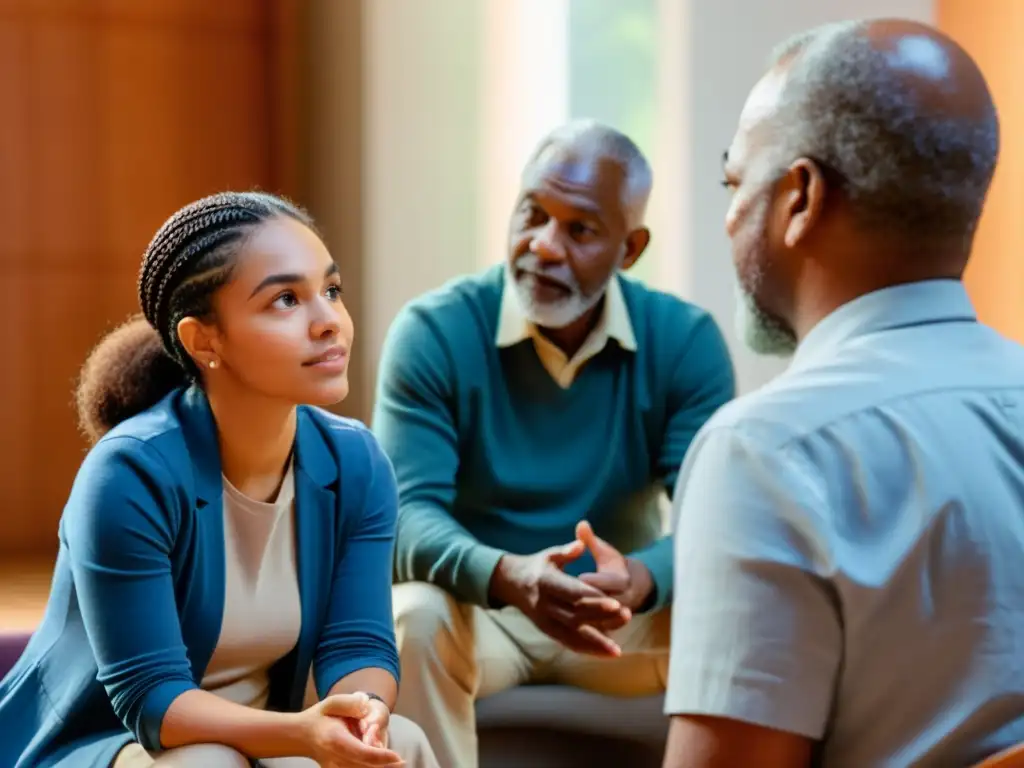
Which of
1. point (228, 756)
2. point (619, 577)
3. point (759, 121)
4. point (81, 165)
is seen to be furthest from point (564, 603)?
point (81, 165)

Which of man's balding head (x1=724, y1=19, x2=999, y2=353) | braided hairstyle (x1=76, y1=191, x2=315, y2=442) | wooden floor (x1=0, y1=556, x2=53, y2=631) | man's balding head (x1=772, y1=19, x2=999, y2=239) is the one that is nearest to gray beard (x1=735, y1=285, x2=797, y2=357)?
man's balding head (x1=724, y1=19, x2=999, y2=353)

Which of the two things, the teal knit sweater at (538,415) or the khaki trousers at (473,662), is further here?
the teal knit sweater at (538,415)

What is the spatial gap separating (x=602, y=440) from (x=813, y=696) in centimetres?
162

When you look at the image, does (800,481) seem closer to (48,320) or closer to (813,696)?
(813,696)

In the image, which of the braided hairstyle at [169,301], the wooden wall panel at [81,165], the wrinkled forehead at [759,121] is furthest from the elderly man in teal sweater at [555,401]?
the wooden wall panel at [81,165]

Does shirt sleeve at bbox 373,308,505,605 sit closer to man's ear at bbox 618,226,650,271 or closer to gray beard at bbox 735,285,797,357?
man's ear at bbox 618,226,650,271

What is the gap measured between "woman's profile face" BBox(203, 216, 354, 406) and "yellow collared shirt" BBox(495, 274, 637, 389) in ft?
3.34

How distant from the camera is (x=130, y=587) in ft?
5.03

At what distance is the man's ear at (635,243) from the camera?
271cm

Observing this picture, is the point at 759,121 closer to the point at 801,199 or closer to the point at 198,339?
the point at 801,199

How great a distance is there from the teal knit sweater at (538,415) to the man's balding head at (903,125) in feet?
4.85

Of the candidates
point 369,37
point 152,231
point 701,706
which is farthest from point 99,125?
point 701,706

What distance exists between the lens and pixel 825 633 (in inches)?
41.3

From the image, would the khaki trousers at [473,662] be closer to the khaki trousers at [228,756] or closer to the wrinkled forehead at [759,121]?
the khaki trousers at [228,756]
